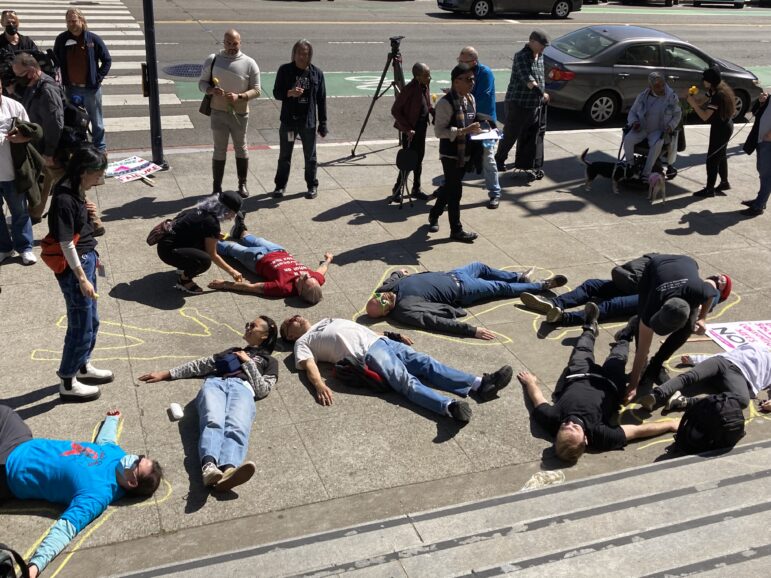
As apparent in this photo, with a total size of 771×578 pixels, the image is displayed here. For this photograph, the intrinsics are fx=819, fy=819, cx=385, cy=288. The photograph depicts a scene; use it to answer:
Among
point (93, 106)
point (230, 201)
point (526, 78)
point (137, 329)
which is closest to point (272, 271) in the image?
point (230, 201)

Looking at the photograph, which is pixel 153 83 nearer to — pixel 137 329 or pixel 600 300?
pixel 137 329

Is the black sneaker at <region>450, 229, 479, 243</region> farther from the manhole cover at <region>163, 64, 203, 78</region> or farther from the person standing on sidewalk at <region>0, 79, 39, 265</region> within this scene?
the manhole cover at <region>163, 64, 203, 78</region>

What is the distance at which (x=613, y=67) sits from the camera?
14961 millimetres

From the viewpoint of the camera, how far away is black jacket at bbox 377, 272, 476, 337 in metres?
7.73

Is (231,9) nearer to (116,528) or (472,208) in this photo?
(472,208)

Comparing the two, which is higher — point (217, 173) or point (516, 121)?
point (516, 121)

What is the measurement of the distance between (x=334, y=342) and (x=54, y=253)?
235 cm

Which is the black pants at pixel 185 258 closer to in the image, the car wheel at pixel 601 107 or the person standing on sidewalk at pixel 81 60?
the person standing on sidewalk at pixel 81 60

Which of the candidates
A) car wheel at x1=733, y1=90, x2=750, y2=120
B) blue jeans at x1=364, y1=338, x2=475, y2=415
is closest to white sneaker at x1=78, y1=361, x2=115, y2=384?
blue jeans at x1=364, y1=338, x2=475, y2=415

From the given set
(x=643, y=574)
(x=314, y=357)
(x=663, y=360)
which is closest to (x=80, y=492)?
(x=314, y=357)

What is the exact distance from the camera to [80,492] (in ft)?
→ 17.4

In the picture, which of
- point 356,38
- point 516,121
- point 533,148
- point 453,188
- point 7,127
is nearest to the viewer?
point 7,127

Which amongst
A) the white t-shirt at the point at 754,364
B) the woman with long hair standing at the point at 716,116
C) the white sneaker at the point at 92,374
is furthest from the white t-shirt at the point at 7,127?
the woman with long hair standing at the point at 716,116

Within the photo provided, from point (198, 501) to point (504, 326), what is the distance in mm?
3656
